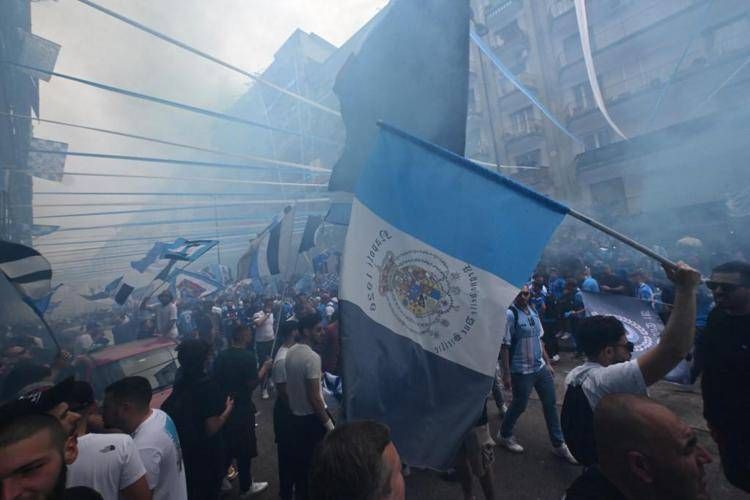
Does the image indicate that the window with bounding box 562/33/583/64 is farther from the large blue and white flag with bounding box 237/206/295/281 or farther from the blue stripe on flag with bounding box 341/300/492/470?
the blue stripe on flag with bounding box 341/300/492/470

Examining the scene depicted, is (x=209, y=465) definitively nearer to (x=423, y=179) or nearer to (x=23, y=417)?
(x=23, y=417)

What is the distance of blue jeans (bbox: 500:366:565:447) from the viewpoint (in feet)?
13.4

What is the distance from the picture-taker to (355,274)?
205cm

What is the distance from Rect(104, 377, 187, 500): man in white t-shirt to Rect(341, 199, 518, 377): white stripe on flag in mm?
1499

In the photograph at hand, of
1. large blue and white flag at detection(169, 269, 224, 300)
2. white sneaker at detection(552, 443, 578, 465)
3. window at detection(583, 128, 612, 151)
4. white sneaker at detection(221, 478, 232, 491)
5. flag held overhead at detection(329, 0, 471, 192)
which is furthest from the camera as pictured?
window at detection(583, 128, 612, 151)

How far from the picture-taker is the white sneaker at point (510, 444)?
421 cm

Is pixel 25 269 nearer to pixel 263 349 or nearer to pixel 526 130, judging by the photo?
pixel 263 349

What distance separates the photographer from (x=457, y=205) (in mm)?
2033

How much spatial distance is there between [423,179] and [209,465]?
2870 mm

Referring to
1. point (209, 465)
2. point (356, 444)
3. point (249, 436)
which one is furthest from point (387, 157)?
point (249, 436)

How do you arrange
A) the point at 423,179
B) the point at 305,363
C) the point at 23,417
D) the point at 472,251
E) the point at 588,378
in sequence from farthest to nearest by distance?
the point at 305,363
the point at 588,378
the point at 423,179
the point at 472,251
the point at 23,417

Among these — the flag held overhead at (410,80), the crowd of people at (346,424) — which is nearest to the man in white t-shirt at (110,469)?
the crowd of people at (346,424)

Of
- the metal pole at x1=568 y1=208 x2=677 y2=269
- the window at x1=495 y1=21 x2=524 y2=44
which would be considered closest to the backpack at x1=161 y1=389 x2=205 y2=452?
the metal pole at x1=568 y1=208 x2=677 y2=269

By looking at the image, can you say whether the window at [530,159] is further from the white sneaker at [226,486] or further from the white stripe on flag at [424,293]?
the white stripe on flag at [424,293]
